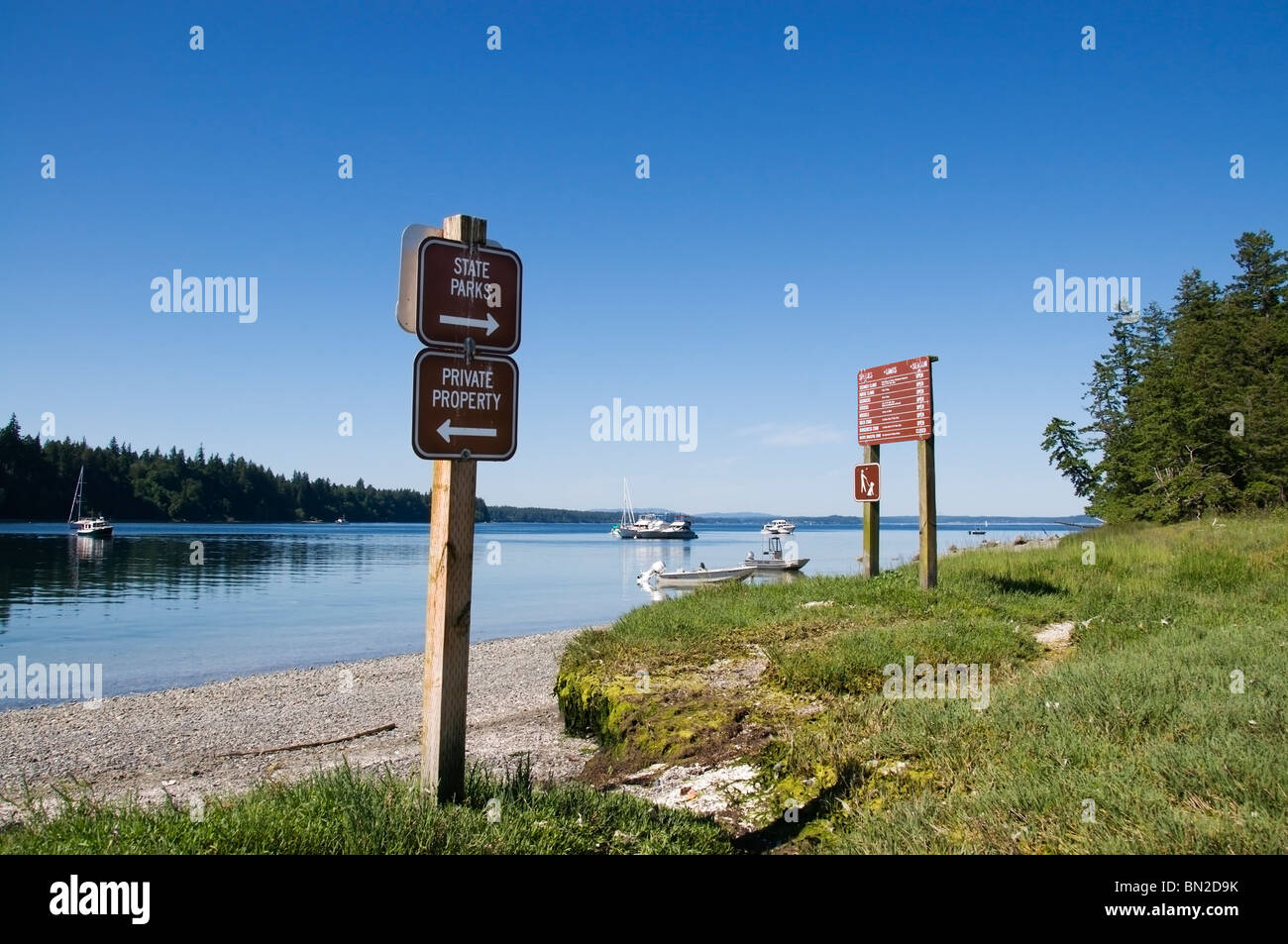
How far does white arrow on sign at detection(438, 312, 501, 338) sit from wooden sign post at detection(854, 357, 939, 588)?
9.79 meters

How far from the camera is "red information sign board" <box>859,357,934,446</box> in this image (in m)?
13.4

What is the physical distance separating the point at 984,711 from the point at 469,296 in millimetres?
4637

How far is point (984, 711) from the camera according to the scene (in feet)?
18.5

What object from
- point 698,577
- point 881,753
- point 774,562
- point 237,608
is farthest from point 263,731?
point 774,562

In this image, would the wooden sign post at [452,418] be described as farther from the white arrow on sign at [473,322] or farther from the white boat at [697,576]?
the white boat at [697,576]

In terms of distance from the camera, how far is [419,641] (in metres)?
25.4

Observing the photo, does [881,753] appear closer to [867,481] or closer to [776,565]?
[867,481]

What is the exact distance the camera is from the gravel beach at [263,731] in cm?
895

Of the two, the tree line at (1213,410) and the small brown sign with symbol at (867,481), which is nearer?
the small brown sign with symbol at (867,481)

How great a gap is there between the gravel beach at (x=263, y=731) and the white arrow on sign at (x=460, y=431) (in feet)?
12.1

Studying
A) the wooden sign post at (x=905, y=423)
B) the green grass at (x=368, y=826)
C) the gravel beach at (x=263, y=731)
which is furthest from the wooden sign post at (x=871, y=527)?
the green grass at (x=368, y=826)

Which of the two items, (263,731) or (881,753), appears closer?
(881,753)
